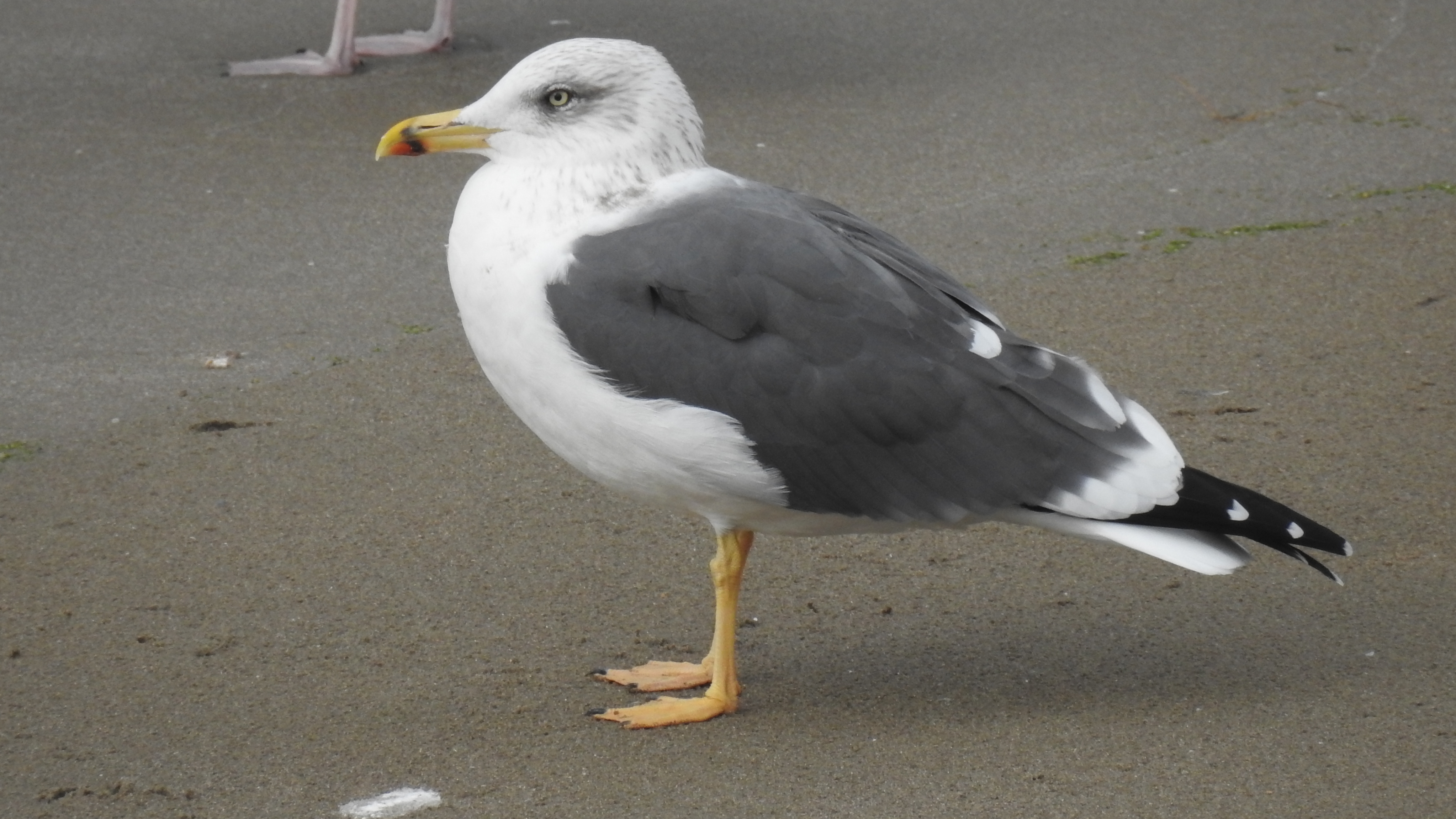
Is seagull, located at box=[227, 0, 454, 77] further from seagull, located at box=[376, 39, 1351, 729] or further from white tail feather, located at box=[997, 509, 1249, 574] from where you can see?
white tail feather, located at box=[997, 509, 1249, 574]

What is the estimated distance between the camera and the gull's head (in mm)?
3279

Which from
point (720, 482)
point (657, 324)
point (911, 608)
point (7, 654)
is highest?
point (657, 324)

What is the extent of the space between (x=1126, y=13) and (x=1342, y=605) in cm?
566

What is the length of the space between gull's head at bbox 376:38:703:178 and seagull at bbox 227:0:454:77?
4563 mm

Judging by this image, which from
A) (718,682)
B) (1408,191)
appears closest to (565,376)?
(718,682)

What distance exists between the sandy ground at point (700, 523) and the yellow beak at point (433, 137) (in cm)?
110

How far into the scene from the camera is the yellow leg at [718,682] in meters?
3.38

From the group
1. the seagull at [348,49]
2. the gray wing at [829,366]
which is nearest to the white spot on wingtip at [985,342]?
the gray wing at [829,366]

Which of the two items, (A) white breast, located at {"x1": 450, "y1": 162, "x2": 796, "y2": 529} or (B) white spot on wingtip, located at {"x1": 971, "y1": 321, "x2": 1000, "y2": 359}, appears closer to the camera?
(A) white breast, located at {"x1": 450, "y1": 162, "x2": 796, "y2": 529}

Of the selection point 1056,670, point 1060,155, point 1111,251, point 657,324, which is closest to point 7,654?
point 657,324

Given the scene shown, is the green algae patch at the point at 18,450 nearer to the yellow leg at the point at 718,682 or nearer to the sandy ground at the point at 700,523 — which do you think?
the sandy ground at the point at 700,523

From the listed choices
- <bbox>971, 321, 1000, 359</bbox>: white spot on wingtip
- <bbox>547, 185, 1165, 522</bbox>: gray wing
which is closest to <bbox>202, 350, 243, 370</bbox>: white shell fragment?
<bbox>547, 185, 1165, 522</bbox>: gray wing

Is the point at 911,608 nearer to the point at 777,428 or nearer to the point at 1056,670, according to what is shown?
the point at 1056,670

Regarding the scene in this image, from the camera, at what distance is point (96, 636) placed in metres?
3.65
